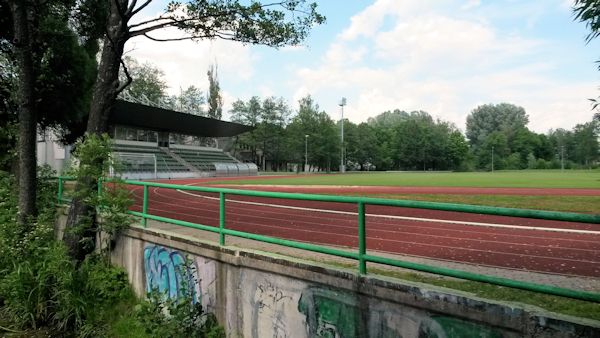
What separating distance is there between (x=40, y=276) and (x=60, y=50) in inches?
300

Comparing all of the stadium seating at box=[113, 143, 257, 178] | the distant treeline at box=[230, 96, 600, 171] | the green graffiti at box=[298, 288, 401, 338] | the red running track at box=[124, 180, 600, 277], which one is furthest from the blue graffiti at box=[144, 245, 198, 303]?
the distant treeline at box=[230, 96, 600, 171]

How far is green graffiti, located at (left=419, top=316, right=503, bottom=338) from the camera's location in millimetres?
3494

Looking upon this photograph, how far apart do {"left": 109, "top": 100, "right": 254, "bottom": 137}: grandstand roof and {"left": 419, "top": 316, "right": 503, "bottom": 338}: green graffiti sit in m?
36.0

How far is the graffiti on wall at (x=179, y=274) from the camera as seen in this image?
6.54 m

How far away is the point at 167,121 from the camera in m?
48.5

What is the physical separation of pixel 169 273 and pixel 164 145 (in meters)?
47.8

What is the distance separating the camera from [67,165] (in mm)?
9758

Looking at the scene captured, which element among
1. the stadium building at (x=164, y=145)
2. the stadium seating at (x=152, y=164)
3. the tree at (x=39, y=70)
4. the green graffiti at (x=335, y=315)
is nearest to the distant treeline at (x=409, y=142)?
the stadium building at (x=164, y=145)

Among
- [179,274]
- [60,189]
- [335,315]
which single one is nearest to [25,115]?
[60,189]

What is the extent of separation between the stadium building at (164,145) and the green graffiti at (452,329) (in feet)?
116

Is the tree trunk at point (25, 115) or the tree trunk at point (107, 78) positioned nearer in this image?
the tree trunk at point (107, 78)

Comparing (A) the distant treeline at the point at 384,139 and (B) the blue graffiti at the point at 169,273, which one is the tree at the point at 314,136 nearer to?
(A) the distant treeline at the point at 384,139

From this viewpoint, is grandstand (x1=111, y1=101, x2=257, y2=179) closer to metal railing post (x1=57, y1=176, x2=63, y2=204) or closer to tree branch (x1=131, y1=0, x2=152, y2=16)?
metal railing post (x1=57, y1=176, x2=63, y2=204)

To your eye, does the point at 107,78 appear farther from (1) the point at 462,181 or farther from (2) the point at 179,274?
(1) the point at 462,181
